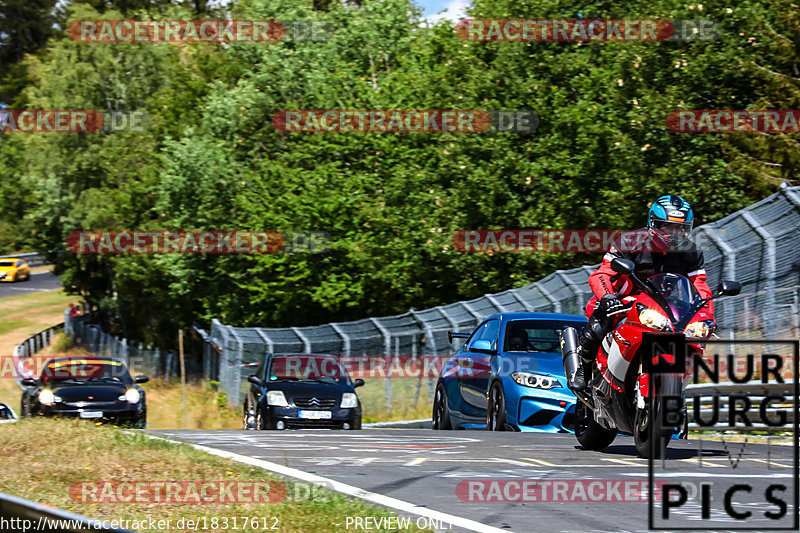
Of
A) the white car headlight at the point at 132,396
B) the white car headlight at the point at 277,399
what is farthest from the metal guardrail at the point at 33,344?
the white car headlight at the point at 277,399

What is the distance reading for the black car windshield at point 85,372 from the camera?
64.8ft

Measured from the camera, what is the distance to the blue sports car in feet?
43.0

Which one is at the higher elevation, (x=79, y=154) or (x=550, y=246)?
(x=79, y=154)

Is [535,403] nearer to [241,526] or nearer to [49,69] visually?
[241,526]

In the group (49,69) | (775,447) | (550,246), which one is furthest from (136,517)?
(49,69)

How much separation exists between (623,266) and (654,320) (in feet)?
1.46

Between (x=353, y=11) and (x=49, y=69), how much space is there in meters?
22.8

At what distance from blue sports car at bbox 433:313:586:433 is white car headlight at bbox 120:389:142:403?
6.46m

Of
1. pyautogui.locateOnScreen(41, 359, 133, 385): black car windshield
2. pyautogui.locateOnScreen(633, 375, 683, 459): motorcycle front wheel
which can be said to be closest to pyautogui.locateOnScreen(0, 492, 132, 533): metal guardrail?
pyautogui.locateOnScreen(633, 375, 683, 459): motorcycle front wheel

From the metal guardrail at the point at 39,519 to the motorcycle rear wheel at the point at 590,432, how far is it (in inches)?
250

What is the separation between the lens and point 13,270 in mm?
83250

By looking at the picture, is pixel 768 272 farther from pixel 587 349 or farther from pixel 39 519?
pixel 39 519

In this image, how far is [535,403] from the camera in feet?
43.1

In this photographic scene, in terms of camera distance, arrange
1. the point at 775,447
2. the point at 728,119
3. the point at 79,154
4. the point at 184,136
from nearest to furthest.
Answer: the point at 775,447 → the point at 728,119 → the point at 184,136 → the point at 79,154
